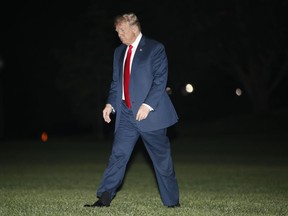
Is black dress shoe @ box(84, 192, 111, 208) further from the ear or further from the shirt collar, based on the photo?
the ear

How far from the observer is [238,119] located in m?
A: 39.3

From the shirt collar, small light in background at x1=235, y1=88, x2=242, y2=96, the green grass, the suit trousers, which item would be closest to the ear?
the shirt collar

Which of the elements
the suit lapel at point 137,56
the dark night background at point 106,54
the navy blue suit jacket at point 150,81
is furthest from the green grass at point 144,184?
the dark night background at point 106,54

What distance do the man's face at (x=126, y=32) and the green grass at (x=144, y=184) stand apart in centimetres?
188

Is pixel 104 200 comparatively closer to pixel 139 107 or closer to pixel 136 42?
Answer: pixel 139 107

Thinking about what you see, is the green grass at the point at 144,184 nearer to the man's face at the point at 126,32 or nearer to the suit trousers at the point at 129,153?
the suit trousers at the point at 129,153

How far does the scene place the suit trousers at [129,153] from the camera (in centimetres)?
741

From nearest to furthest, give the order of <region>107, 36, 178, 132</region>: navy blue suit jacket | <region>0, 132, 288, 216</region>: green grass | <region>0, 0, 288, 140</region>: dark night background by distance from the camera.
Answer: <region>107, 36, 178, 132</region>: navy blue suit jacket
<region>0, 132, 288, 216</region>: green grass
<region>0, 0, 288, 140</region>: dark night background

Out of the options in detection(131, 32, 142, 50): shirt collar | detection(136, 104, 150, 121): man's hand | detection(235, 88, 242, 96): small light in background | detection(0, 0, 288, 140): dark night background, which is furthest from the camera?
detection(235, 88, 242, 96): small light in background

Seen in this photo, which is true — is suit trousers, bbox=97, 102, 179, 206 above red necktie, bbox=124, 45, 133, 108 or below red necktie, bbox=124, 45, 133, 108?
below

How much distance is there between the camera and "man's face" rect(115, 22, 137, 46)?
7340mm

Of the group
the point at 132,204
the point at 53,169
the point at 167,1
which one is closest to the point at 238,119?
the point at 167,1

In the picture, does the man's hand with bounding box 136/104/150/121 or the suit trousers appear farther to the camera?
the suit trousers

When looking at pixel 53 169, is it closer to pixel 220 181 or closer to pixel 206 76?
pixel 220 181
